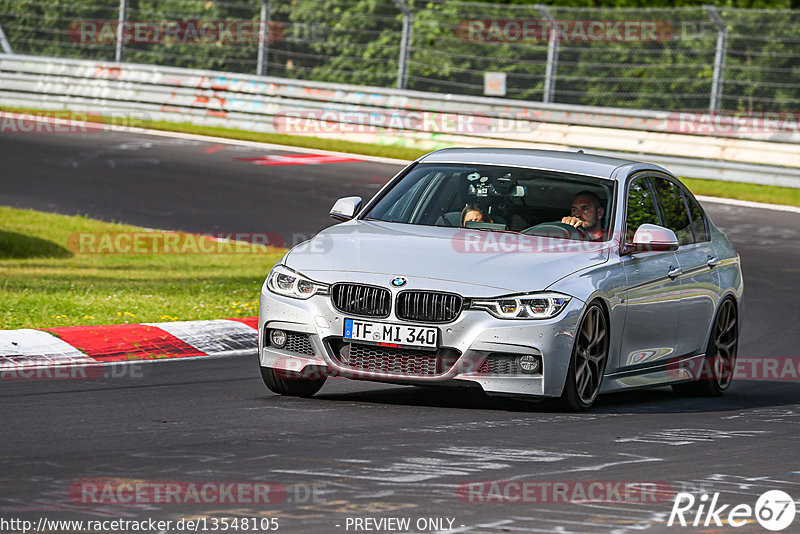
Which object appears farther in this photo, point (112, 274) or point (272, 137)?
point (272, 137)

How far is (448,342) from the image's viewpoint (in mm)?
8352

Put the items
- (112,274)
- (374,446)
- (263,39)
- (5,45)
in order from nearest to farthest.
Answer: (374,446) < (112,274) < (263,39) < (5,45)

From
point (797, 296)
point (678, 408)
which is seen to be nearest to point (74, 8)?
point (797, 296)

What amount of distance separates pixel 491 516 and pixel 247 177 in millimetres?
17348

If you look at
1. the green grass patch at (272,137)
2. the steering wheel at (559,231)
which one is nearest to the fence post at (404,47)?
the green grass patch at (272,137)

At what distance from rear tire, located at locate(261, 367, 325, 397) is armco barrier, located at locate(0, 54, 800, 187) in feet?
50.8

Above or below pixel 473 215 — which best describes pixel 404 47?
above

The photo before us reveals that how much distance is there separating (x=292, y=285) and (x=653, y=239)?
7.43 ft

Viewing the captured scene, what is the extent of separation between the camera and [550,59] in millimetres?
25156

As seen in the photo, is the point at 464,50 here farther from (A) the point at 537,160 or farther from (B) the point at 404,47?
(A) the point at 537,160

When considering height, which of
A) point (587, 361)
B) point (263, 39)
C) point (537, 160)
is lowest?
point (587, 361)

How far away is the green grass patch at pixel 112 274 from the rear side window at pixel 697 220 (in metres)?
3.92

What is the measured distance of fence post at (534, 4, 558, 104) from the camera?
82.2 ft

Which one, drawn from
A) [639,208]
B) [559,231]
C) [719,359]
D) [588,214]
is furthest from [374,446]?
[719,359]
